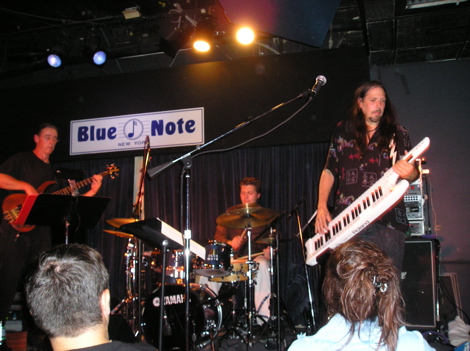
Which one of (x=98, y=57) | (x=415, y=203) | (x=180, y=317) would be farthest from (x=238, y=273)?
(x=98, y=57)

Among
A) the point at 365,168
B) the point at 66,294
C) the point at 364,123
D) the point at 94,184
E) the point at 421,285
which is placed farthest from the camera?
the point at 94,184

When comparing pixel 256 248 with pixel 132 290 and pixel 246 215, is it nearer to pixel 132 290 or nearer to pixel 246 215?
pixel 246 215

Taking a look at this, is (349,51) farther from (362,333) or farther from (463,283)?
(362,333)

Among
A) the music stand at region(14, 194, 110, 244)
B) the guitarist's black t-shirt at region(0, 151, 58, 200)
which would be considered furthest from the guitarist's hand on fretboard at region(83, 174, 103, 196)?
the music stand at region(14, 194, 110, 244)

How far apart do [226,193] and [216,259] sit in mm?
2240

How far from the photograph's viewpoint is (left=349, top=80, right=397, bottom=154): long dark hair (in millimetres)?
2961

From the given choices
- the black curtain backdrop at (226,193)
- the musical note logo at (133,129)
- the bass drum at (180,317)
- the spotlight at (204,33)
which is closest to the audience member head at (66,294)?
the bass drum at (180,317)

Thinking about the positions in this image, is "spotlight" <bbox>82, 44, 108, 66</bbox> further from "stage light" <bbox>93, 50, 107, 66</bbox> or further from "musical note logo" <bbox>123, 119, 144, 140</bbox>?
"musical note logo" <bbox>123, 119, 144, 140</bbox>

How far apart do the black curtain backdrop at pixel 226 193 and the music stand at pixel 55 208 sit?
174 cm

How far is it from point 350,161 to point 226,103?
3.46 m

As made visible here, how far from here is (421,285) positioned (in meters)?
4.06

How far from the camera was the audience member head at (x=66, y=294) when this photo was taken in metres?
1.20

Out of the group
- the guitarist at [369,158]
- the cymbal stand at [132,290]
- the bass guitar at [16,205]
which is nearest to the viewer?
the guitarist at [369,158]

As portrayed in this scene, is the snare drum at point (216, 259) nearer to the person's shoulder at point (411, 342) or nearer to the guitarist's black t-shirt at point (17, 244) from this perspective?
the guitarist's black t-shirt at point (17, 244)
